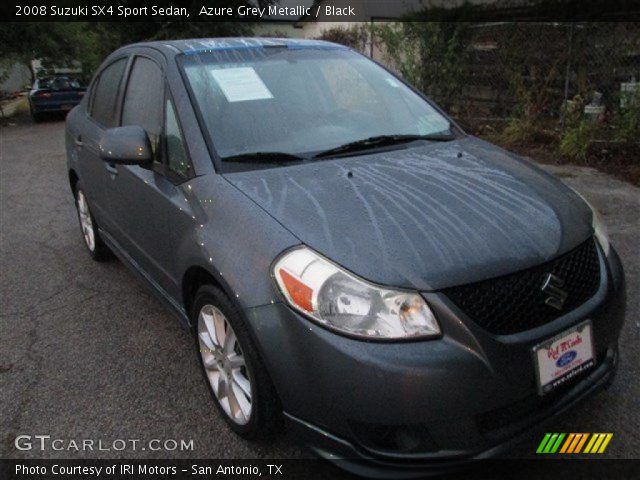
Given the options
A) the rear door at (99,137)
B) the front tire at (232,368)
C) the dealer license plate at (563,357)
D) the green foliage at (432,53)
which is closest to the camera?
the dealer license plate at (563,357)

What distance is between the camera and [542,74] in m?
7.76

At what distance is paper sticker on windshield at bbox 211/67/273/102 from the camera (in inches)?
108

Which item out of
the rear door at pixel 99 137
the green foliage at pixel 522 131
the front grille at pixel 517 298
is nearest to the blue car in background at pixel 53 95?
the green foliage at pixel 522 131

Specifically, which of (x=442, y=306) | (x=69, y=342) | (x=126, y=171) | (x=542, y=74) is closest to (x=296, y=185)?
(x=442, y=306)

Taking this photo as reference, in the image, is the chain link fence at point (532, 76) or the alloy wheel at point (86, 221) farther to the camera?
the chain link fence at point (532, 76)

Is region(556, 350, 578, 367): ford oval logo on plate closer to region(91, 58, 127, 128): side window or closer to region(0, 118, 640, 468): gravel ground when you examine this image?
region(0, 118, 640, 468): gravel ground

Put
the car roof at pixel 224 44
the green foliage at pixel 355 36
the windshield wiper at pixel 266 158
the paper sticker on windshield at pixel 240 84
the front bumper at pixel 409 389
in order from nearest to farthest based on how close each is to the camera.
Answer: the front bumper at pixel 409 389 → the windshield wiper at pixel 266 158 → the paper sticker on windshield at pixel 240 84 → the car roof at pixel 224 44 → the green foliage at pixel 355 36

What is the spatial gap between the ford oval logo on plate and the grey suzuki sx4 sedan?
0.04 ft

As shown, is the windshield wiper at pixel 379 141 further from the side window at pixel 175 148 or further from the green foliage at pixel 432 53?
the green foliage at pixel 432 53

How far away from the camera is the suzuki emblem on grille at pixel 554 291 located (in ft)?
6.16

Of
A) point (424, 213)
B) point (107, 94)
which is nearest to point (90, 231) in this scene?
point (107, 94)

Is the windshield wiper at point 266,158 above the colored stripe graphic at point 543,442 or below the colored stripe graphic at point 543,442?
above

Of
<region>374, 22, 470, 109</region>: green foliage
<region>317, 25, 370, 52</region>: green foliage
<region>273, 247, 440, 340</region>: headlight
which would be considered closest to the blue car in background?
<region>317, 25, 370, 52</region>: green foliage

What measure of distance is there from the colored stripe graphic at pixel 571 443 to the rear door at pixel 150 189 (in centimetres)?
170
